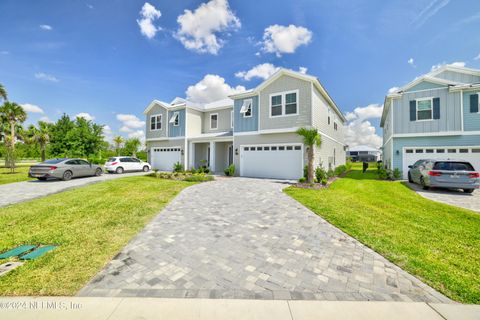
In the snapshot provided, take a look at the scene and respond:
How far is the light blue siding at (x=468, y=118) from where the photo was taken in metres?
12.0

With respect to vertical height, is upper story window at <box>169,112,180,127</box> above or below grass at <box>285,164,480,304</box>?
above

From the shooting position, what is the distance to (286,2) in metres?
10.2

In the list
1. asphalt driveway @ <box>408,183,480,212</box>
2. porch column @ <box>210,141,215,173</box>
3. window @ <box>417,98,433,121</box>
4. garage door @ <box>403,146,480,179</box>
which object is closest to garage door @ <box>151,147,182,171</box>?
porch column @ <box>210,141,215,173</box>

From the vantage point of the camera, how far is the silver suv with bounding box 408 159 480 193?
905 centimetres

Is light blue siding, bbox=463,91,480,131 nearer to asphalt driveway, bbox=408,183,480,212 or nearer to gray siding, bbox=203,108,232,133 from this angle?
asphalt driveway, bbox=408,183,480,212

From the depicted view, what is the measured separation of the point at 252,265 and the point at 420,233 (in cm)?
432

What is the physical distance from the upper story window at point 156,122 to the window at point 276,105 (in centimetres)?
1274

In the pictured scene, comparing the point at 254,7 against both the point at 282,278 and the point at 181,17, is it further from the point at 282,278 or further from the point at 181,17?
the point at 282,278

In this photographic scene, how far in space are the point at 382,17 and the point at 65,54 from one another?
59.6 ft

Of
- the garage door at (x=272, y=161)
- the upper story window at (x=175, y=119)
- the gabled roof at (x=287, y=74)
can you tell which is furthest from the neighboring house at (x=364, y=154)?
the upper story window at (x=175, y=119)

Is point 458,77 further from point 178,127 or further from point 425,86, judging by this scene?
point 178,127

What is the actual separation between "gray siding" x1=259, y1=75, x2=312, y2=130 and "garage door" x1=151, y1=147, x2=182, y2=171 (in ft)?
31.9

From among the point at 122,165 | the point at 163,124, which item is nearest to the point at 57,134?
the point at 122,165

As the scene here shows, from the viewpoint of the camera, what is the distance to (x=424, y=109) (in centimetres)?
1344
